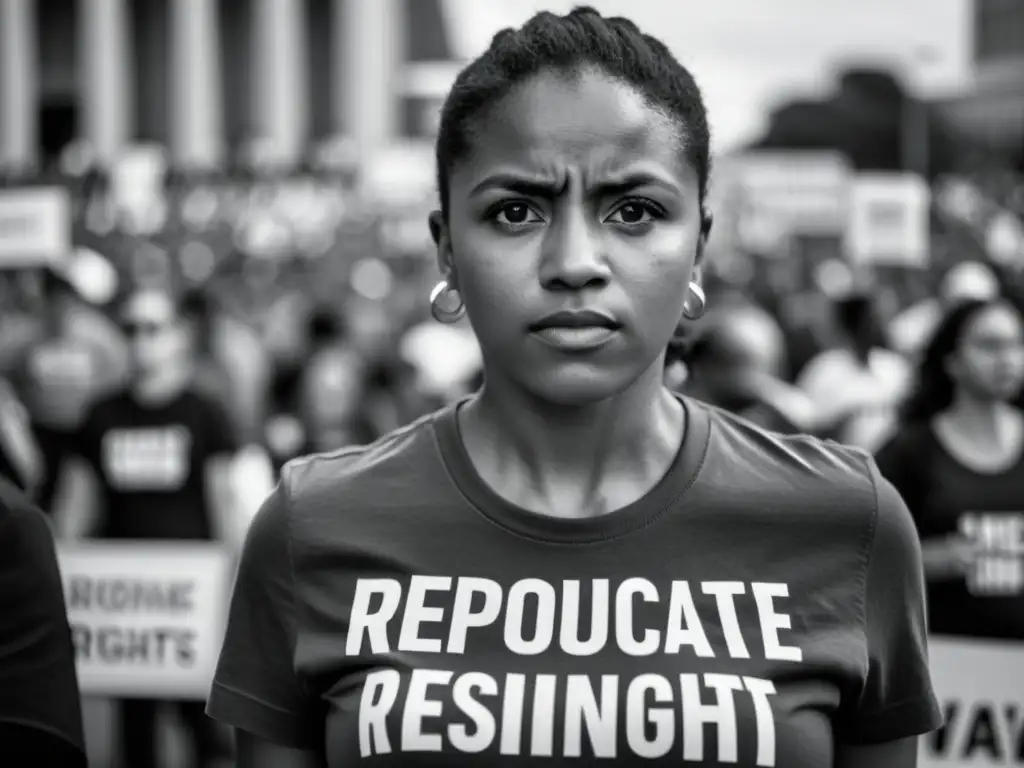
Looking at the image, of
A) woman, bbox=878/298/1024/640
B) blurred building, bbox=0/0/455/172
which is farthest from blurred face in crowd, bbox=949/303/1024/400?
blurred building, bbox=0/0/455/172

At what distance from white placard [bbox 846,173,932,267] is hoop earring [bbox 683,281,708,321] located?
37.9ft

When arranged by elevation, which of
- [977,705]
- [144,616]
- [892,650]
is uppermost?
[892,650]

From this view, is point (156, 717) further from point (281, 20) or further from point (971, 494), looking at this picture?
point (281, 20)

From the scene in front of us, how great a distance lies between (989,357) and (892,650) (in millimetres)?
4131

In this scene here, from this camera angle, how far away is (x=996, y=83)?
97688mm

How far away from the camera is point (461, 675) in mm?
2125

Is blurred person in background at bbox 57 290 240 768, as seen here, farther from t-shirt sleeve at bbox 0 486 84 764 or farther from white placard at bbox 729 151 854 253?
white placard at bbox 729 151 854 253

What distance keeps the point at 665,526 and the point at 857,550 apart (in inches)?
10.1

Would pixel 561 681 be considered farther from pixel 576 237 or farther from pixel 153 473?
pixel 153 473

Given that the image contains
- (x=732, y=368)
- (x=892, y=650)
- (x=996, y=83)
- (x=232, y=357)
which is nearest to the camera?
(x=892, y=650)

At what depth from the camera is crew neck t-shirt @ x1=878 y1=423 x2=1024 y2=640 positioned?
561cm

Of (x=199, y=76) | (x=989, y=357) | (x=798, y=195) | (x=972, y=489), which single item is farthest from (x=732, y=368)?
(x=199, y=76)

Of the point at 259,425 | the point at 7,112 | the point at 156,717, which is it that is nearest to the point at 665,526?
the point at 156,717

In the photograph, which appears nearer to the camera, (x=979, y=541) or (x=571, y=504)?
(x=571, y=504)
